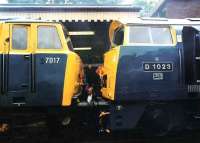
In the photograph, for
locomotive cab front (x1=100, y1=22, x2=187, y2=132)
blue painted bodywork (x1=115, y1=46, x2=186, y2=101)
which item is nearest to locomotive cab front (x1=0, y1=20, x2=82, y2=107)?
locomotive cab front (x1=100, y1=22, x2=187, y2=132)

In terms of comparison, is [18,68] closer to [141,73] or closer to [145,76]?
[141,73]

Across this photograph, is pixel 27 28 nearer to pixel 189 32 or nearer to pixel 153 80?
pixel 153 80

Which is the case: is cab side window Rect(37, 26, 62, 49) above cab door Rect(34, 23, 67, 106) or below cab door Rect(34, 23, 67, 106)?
above

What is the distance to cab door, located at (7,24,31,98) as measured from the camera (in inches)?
369

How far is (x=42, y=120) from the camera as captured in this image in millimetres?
10258

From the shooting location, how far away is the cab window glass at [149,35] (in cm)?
1000

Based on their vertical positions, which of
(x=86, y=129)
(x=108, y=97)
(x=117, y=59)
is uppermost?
(x=117, y=59)

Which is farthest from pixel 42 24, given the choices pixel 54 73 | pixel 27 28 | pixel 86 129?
pixel 86 129

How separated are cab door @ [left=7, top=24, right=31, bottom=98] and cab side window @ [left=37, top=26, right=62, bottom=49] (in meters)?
0.32

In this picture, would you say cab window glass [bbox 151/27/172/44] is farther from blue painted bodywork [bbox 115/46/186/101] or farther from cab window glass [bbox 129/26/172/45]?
blue painted bodywork [bbox 115/46/186/101]

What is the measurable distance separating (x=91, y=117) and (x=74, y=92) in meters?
1.04

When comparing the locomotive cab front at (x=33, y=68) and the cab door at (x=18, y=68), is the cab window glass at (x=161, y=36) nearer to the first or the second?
the locomotive cab front at (x=33, y=68)

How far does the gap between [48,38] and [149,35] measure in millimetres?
2404

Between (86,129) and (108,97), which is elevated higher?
(108,97)
